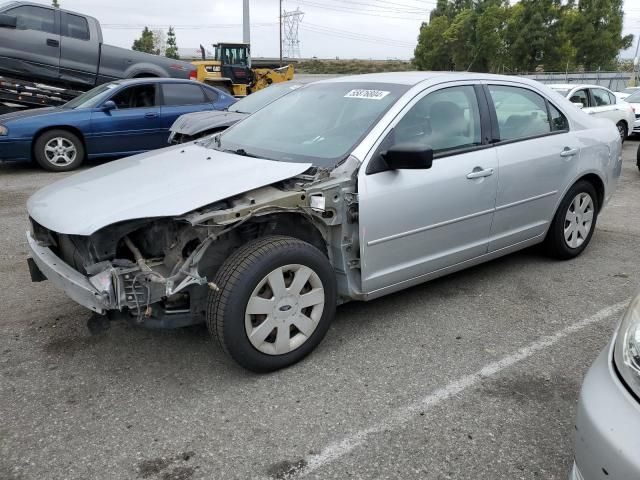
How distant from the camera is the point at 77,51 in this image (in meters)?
10.9

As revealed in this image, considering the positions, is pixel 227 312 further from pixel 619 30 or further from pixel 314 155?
pixel 619 30

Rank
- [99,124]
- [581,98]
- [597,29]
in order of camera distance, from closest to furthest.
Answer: [99,124]
[581,98]
[597,29]

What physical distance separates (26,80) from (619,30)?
38.9m

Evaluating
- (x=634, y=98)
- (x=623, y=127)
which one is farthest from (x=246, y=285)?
(x=634, y=98)

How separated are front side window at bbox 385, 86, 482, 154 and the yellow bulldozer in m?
13.5

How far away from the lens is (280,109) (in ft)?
13.6

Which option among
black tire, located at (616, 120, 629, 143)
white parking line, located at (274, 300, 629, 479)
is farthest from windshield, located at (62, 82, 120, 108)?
black tire, located at (616, 120, 629, 143)

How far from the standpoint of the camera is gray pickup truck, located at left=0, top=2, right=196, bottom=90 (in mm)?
10273

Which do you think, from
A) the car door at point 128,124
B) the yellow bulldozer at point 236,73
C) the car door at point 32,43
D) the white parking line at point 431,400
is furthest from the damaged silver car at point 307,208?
the yellow bulldozer at point 236,73

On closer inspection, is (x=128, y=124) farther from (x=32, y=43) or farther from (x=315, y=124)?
(x=315, y=124)

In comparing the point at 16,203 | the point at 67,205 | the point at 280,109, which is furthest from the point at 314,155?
the point at 16,203

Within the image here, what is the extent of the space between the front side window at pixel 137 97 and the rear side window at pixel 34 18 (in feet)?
9.99

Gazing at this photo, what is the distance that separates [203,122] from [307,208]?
5153mm

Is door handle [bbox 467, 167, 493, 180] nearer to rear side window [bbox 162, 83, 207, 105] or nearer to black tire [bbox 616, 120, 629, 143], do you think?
rear side window [bbox 162, 83, 207, 105]
